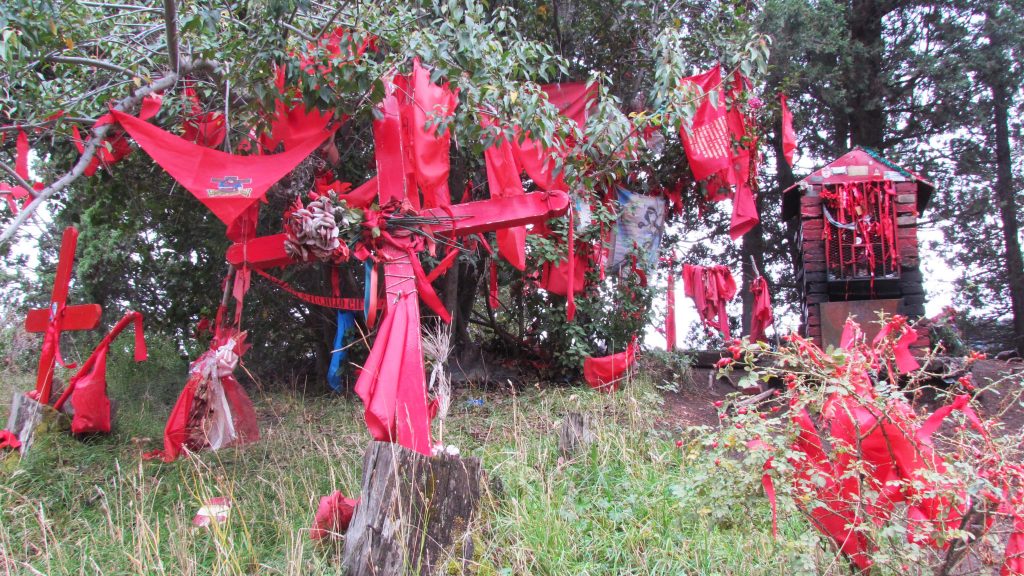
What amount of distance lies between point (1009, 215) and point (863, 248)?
6.00 meters

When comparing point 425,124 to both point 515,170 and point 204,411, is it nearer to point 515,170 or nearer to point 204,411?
point 515,170

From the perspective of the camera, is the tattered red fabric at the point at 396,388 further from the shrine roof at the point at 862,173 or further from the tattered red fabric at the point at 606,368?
the shrine roof at the point at 862,173

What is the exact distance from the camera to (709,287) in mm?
9906

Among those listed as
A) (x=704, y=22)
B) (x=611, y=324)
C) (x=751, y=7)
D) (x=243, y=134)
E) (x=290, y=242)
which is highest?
(x=751, y=7)

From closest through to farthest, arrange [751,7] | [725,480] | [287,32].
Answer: [725,480] → [287,32] → [751,7]

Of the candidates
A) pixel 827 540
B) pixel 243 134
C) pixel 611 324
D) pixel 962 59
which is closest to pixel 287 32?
pixel 243 134

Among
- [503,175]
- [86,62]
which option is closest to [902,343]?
[503,175]

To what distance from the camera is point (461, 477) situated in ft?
10.5

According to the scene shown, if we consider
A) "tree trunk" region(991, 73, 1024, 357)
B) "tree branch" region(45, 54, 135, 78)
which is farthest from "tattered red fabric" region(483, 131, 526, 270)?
"tree trunk" region(991, 73, 1024, 357)

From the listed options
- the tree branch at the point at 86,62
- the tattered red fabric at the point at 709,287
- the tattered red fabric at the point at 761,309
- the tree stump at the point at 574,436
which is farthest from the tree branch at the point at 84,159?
the tattered red fabric at the point at 709,287

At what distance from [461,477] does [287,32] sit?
2576 millimetres

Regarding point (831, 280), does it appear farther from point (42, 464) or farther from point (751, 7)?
point (42, 464)

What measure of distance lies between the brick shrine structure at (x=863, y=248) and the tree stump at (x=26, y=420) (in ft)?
22.1

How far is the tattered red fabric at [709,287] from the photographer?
32.5ft
